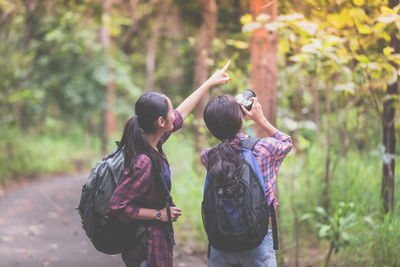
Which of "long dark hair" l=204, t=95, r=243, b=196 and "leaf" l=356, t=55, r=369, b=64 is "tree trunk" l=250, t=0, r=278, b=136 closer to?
"leaf" l=356, t=55, r=369, b=64

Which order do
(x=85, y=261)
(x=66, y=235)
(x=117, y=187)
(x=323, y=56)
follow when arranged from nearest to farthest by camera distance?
(x=117, y=187)
(x=323, y=56)
(x=85, y=261)
(x=66, y=235)

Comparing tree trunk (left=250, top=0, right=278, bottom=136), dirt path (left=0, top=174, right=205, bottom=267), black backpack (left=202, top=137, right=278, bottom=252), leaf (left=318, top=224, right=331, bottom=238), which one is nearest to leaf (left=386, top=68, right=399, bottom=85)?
tree trunk (left=250, top=0, right=278, bottom=136)

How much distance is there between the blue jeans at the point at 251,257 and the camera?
103 inches

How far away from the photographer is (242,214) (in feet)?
8.25

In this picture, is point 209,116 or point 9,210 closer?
point 209,116

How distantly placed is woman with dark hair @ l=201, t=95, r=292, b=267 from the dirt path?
298cm

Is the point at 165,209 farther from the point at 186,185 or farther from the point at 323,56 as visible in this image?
the point at 186,185

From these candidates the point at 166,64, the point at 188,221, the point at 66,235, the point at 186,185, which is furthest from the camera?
the point at 166,64

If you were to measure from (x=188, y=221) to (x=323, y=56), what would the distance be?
14.0 feet

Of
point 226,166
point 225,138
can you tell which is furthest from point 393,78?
point 226,166

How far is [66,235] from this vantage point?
22.3ft

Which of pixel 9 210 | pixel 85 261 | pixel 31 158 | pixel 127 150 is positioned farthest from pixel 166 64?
pixel 127 150

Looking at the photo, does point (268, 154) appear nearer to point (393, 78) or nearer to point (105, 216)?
point (105, 216)

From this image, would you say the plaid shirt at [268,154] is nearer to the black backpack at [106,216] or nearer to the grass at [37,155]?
the black backpack at [106,216]
